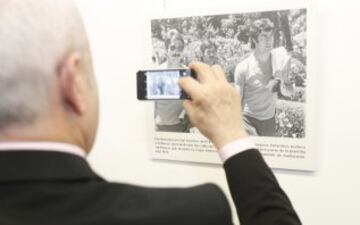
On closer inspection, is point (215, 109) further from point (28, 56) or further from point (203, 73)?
point (28, 56)

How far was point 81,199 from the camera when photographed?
1.51 feet

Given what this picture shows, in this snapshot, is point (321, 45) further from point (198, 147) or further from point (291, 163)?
point (198, 147)

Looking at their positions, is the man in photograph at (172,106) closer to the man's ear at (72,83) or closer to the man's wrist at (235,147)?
the man's wrist at (235,147)

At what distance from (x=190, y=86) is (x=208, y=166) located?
0.38m

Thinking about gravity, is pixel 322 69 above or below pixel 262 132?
above

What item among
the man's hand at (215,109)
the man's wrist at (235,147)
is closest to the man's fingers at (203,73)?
the man's hand at (215,109)

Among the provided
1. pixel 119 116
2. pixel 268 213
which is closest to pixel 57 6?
pixel 268 213

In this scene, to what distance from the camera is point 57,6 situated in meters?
0.48

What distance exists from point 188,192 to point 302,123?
0.49m

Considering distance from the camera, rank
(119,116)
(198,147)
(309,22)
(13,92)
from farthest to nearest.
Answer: (119,116), (198,147), (309,22), (13,92)

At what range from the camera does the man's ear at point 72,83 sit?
1.54 feet

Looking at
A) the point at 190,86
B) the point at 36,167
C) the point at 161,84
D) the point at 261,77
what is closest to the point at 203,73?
the point at 190,86

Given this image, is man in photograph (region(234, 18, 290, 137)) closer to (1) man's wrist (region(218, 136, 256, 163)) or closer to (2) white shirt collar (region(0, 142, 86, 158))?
(1) man's wrist (region(218, 136, 256, 163))

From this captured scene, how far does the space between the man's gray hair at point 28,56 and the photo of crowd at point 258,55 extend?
56cm
